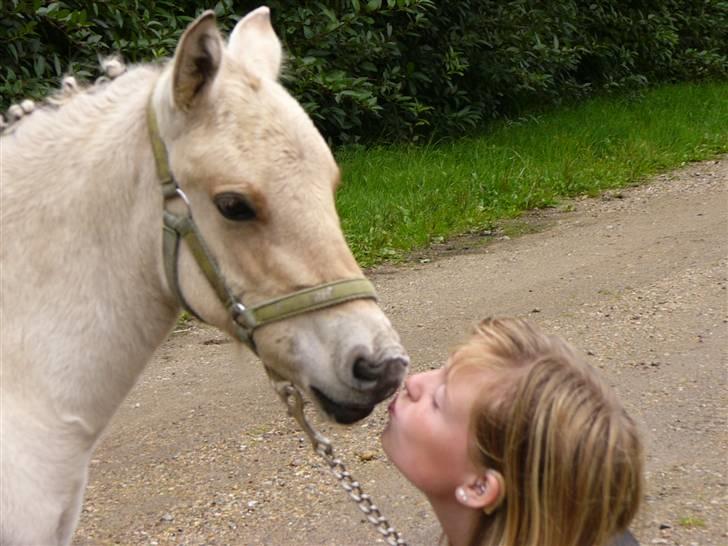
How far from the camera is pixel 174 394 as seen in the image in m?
4.81

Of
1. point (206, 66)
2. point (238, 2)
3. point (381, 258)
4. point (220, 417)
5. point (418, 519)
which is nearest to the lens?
point (206, 66)

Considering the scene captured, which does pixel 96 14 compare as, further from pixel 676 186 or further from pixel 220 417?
pixel 676 186

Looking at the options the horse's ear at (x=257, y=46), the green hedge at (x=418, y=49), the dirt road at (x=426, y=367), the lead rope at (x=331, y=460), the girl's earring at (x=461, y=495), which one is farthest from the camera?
the green hedge at (x=418, y=49)

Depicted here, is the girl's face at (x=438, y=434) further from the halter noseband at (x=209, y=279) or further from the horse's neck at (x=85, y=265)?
the horse's neck at (x=85, y=265)

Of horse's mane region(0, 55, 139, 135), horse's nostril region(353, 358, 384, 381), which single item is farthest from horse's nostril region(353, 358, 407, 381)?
horse's mane region(0, 55, 139, 135)

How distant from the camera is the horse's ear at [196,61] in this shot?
7.03ft

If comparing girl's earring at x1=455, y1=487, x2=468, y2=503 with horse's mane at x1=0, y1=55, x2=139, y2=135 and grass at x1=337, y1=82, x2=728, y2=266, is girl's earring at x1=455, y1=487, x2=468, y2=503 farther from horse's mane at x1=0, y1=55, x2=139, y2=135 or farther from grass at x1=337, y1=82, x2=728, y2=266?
grass at x1=337, y1=82, x2=728, y2=266

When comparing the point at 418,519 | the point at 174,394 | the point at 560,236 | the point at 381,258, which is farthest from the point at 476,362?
the point at 560,236

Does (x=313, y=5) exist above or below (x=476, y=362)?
below

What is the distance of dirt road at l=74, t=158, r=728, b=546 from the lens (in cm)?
373

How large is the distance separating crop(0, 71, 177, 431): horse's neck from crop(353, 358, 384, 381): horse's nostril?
1.73 feet

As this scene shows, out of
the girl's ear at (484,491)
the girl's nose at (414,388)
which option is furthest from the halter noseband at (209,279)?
the girl's ear at (484,491)

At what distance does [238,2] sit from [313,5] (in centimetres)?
65

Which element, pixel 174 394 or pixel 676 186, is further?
pixel 676 186
